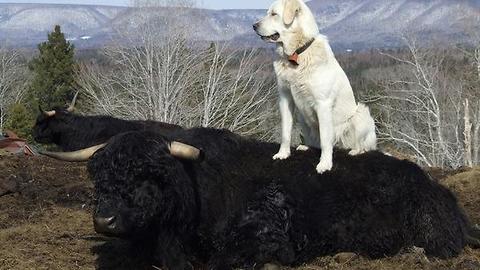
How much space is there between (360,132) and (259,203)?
1.58 meters

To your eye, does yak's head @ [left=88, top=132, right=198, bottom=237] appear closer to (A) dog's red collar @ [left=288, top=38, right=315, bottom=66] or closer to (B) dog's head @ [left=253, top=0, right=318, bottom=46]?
(A) dog's red collar @ [left=288, top=38, right=315, bottom=66]

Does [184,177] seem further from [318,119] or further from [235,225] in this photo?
[318,119]

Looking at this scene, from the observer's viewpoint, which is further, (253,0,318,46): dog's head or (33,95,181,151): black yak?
(33,95,181,151): black yak

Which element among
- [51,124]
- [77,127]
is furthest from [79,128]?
[51,124]

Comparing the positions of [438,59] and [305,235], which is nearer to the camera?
[305,235]

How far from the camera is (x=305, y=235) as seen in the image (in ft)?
19.4

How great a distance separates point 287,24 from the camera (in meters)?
6.38

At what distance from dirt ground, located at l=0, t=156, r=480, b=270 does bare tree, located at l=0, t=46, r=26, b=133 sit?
2517 inches

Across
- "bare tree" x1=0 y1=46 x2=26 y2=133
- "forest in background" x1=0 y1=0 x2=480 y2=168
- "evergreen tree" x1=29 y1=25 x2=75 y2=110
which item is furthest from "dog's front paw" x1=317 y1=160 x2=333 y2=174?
"bare tree" x1=0 y1=46 x2=26 y2=133

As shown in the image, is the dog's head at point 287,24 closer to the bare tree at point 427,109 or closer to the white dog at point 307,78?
the white dog at point 307,78

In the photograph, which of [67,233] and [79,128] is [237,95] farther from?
[67,233]

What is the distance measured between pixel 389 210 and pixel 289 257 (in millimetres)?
1166

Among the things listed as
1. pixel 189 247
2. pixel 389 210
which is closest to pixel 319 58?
pixel 389 210

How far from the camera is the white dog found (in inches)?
246
